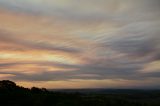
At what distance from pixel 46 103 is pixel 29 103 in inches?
83.8

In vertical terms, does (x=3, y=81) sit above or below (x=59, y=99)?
above

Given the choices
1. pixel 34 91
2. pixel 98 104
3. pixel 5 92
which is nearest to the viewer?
pixel 98 104

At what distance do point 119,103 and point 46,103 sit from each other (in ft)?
29.7

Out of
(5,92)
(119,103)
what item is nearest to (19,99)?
(5,92)

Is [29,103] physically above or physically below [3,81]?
below

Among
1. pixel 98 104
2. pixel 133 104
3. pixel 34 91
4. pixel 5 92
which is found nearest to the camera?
pixel 98 104

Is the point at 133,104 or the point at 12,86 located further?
the point at 12,86

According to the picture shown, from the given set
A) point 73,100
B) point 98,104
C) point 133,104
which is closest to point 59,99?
point 73,100

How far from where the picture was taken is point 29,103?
43.1 m

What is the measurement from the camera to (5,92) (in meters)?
49.8

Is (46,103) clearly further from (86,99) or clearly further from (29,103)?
(86,99)

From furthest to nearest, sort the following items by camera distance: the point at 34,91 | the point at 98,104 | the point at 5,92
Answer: the point at 34,91 < the point at 5,92 < the point at 98,104

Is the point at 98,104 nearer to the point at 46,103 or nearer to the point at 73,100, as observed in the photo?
the point at 73,100

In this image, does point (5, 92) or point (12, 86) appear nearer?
point (5, 92)
